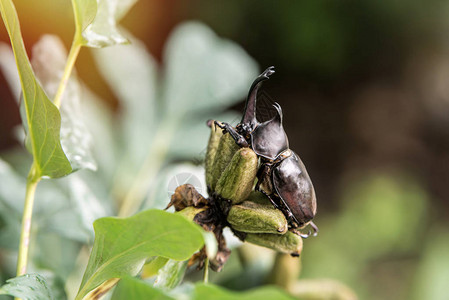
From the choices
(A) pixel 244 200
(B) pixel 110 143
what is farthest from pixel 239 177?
(B) pixel 110 143

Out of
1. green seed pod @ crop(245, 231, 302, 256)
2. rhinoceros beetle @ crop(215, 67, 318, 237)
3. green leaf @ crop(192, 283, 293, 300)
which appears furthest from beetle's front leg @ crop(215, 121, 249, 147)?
green leaf @ crop(192, 283, 293, 300)

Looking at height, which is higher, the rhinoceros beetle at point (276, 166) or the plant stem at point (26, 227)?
the rhinoceros beetle at point (276, 166)

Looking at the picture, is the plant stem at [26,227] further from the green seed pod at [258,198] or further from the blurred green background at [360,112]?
the blurred green background at [360,112]

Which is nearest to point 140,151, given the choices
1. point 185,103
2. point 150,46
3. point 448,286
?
point 185,103

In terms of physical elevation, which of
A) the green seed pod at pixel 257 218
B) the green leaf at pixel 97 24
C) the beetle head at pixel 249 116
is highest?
the green leaf at pixel 97 24

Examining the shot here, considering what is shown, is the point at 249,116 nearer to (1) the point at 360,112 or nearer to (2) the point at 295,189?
(2) the point at 295,189

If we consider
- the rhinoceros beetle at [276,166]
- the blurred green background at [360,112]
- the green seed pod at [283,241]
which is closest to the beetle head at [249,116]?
the rhinoceros beetle at [276,166]
